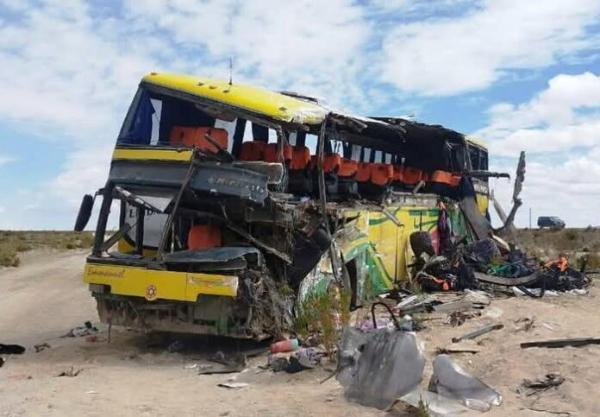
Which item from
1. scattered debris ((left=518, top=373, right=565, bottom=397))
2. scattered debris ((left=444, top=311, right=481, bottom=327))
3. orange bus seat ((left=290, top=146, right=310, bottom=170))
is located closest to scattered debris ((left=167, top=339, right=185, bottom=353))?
orange bus seat ((left=290, top=146, right=310, bottom=170))

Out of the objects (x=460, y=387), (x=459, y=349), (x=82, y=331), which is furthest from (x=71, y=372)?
(x=460, y=387)

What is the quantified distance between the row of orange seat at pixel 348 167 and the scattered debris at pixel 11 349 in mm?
3982

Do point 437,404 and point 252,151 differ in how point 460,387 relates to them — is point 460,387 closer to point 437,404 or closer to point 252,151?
point 437,404

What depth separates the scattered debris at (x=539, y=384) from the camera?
674 cm

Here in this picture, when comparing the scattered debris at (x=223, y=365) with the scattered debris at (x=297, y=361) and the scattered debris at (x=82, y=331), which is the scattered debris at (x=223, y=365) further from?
the scattered debris at (x=82, y=331)

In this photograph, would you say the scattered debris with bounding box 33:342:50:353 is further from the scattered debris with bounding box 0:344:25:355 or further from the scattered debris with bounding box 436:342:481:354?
the scattered debris with bounding box 436:342:481:354

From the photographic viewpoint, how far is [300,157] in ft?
36.7

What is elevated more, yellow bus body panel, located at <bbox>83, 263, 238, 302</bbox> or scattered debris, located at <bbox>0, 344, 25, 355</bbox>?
yellow bus body panel, located at <bbox>83, 263, 238, 302</bbox>

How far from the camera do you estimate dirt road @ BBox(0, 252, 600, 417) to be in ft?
21.7

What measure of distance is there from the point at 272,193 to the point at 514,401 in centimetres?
383

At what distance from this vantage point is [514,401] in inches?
257

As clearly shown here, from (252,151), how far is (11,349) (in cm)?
424

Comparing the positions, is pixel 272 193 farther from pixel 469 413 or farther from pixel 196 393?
pixel 469 413

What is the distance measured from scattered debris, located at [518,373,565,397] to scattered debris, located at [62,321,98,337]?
7306 mm
